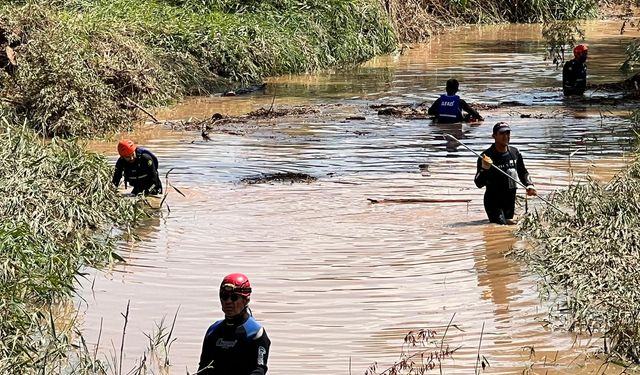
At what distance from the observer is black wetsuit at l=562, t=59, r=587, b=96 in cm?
2191

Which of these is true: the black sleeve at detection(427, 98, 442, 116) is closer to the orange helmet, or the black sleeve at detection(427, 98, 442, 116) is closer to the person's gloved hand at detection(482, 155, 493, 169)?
the orange helmet

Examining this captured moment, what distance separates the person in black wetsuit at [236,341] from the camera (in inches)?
259

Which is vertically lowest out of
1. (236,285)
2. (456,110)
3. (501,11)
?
(456,110)

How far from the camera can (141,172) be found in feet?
44.4

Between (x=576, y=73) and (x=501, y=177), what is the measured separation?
10288 mm

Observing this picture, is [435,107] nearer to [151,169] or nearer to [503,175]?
[151,169]

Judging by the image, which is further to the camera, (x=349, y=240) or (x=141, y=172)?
(x=141, y=172)

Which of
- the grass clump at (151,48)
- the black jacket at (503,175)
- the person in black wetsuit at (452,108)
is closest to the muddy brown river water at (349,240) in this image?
the person in black wetsuit at (452,108)

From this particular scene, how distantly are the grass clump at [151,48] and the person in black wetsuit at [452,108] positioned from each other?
515cm

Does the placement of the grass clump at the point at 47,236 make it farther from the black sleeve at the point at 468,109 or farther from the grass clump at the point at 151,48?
the black sleeve at the point at 468,109

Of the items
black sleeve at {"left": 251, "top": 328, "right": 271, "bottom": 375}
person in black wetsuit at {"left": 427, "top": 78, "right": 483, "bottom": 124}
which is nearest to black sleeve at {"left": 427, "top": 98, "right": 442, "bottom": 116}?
person in black wetsuit at {"left": 427, "top": 78, "right": 483, "bottom": 124}

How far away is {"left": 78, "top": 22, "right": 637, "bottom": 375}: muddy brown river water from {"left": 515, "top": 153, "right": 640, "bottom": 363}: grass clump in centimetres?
19

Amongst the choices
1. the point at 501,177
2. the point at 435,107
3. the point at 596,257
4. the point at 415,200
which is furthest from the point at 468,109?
the point at 596,257

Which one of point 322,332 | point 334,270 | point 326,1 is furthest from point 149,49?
point 322,332
